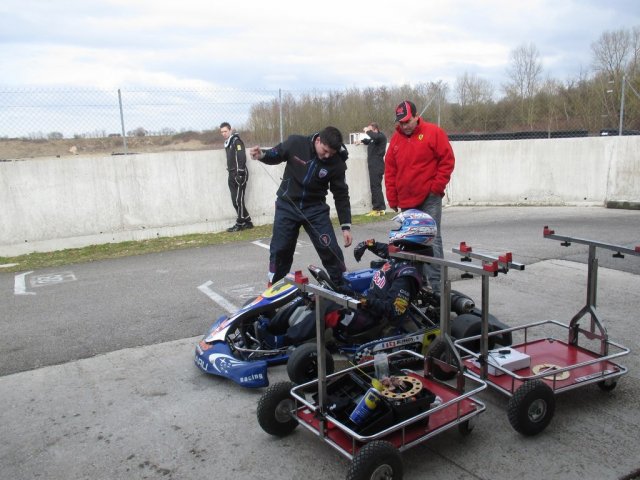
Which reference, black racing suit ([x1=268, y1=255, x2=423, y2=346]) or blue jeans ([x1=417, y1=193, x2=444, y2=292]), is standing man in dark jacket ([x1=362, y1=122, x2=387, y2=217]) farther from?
black racing suit ([x1=268, y1=255, x2=423, y2=346])

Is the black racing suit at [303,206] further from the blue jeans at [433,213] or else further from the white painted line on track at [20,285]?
the white painted line on track at [20,285]

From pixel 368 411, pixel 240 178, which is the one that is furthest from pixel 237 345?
pixel 240 178

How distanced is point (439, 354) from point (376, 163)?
8.54 meters

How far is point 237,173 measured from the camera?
10617 mm

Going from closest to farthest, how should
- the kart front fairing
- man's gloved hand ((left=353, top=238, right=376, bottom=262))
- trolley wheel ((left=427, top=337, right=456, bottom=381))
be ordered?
trolley wheel ((left=427, top=337, right=456, bottom=381)) → the kart front fairing → man's gloved hand ((left=353, top=238, right=376, bottom=262))

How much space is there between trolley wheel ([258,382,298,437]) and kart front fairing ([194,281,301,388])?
67cm

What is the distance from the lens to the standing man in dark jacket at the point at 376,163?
38.9ft

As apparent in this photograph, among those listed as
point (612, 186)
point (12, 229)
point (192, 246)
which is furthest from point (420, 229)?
point (612, 186)

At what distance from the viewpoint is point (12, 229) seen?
9.39m

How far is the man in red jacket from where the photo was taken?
18.5 feet

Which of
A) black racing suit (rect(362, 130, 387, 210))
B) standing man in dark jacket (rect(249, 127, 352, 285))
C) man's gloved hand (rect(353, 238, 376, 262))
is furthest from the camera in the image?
black racing suit (rect(362, 130, 387, 210))

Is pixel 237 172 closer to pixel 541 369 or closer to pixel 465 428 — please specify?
pixel 541 369

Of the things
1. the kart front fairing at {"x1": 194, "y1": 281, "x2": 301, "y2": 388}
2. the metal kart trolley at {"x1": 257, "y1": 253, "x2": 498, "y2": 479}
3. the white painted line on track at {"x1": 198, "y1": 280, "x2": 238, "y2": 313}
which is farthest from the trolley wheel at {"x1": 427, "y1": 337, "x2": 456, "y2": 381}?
the white painted line on track at {"x1": 198, "y1": 280, "x2": 238, "y2": 313}

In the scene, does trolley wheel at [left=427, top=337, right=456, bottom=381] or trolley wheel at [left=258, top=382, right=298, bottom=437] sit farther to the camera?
trolley wheel at [left=427, top=337, right=456, bottom=381]
